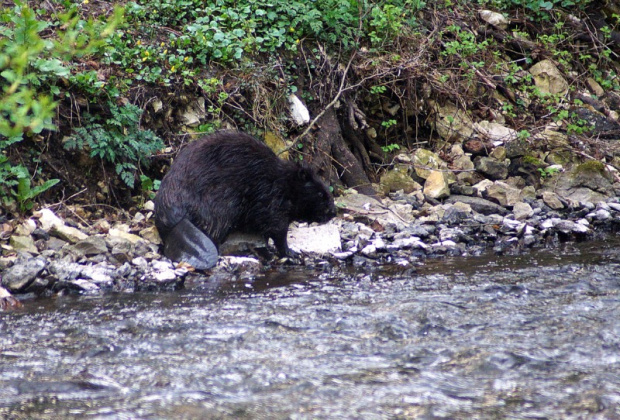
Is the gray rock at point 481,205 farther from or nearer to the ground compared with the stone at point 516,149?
nearer to the ground

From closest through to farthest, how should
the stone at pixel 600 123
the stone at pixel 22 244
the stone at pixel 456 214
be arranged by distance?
the stone at pixel 22 244, the stone at pixel 456 214, the stone at pixel 600 123

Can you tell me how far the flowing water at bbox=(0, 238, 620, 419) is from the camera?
10.0ft

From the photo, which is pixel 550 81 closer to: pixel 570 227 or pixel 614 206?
pixel 614 206

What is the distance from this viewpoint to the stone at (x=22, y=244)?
554cm

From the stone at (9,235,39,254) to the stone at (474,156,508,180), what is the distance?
467 centimetres

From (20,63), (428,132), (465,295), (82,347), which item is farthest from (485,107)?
(20,63)

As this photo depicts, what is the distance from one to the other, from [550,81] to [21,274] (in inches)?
276

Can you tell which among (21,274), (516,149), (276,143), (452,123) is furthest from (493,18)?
(21,274)

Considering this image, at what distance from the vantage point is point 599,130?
9.13 metres

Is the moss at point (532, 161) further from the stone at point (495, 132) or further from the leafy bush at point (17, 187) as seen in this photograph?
the leafy bush at point (17, 187)

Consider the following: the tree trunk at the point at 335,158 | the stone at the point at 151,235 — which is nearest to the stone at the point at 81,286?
→ the stone at the point at 151,235

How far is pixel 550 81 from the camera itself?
378 inches

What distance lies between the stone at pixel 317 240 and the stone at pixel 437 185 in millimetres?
1444

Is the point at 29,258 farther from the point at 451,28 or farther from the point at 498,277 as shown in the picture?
the point at 451,28
